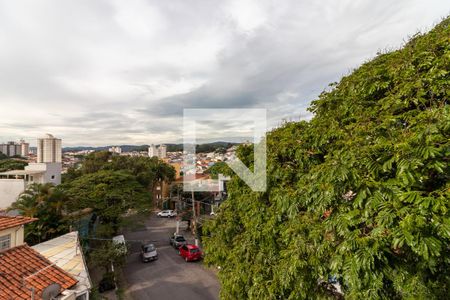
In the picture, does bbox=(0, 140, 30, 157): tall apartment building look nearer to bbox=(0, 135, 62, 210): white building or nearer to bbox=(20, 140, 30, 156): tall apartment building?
bbox=(20, 140, 30, 156): tall apartment building

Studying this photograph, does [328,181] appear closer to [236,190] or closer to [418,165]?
[418,165]

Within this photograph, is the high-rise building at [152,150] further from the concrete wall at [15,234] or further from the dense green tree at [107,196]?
the concrete wall at [15,234]

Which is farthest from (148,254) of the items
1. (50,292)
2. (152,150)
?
(152,150)

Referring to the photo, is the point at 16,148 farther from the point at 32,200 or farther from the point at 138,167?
the point at 32,200

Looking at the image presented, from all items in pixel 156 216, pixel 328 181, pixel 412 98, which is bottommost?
pixel 156 216

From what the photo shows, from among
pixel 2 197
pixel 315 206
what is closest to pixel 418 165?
pixel 315 206

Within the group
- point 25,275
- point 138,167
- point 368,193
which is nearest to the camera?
point 368,193

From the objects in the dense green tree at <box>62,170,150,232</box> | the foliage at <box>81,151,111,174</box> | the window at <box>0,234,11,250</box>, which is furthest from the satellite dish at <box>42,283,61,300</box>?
the foliage at <box>81,151,111,174</box>

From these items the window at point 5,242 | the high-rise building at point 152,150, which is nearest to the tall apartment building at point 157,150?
the high-rise building at point 152,150
